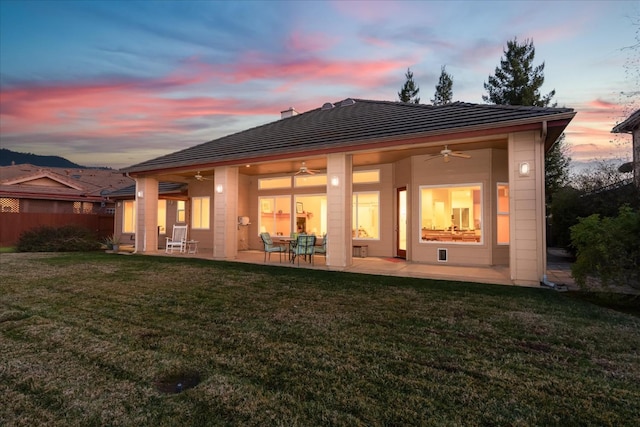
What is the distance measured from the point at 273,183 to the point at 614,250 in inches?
435

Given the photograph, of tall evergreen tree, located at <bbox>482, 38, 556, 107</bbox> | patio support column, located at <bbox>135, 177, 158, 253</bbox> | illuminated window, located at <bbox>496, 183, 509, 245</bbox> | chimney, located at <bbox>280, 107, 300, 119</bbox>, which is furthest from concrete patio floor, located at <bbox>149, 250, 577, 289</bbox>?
tall evergreen tree, located at <bbox>482, 38, 556, 107</bbox>

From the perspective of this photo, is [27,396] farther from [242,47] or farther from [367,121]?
[242,47]

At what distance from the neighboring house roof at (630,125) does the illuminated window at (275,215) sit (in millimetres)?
11952

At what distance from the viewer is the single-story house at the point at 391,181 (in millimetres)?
6715

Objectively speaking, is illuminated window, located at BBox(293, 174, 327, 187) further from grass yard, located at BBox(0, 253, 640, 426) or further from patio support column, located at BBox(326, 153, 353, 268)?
grass yard, located at BBox(0, 253, 640, 426)

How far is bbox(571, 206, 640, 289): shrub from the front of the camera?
16.8 ft

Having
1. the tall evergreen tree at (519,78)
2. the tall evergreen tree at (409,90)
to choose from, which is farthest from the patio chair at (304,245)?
the tall evergreen tree at (409,90)

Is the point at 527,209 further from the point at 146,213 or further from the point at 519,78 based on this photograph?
the point at 519,78

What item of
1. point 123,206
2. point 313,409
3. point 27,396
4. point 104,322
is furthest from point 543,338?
point 123,206

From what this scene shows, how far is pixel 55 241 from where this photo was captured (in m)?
13.0

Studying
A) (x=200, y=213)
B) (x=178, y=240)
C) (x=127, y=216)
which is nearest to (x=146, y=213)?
(x=178, y=240)

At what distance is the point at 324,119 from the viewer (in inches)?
466

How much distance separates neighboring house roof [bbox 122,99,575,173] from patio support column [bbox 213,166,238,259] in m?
0.51

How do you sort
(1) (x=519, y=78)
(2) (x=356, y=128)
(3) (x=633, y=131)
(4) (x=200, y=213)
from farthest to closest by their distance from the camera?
(1) (x=519, y=78)
(4) (x=200, y=213)
(3) (x=633, y=131)
(2) (x=356, y=128)
